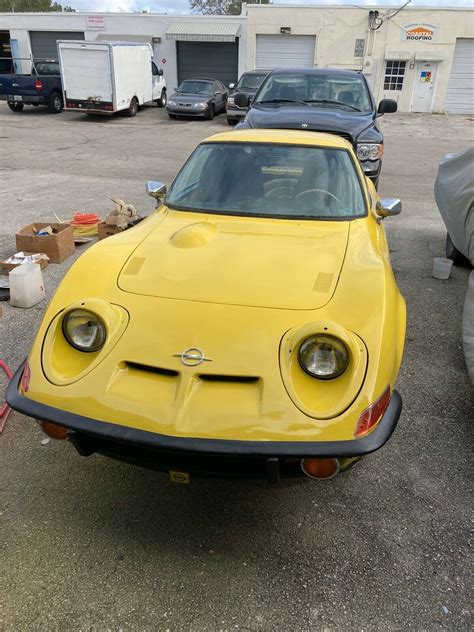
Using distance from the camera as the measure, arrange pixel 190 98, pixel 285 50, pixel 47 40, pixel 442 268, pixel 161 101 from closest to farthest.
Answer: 1. pixel 442 268
2. pixel 190 98
3. pixel 161 101
4. pixel 285 50
5. pixel 47 40

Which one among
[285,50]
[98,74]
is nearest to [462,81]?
[285,50]

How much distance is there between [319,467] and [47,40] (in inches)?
1268

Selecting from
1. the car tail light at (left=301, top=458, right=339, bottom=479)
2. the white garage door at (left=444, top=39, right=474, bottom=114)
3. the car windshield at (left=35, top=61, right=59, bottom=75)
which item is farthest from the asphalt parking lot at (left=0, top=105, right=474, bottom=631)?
the white garage door at (left=444, top=39, right=474, bottom=114)

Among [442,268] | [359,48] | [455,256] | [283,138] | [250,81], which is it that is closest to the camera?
[283,138]

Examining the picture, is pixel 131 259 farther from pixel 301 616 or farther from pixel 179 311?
pixel 301 616

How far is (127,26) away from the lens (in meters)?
26.2

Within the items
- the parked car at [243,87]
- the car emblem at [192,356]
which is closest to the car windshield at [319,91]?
the car emblem at [192,356]

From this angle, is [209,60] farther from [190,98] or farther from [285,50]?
[190,98]

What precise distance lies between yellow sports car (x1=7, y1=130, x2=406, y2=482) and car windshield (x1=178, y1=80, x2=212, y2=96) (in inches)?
728

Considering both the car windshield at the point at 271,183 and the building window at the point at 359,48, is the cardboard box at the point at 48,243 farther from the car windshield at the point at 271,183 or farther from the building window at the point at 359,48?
the building window at the point at 359,48

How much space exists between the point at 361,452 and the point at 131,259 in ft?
5.41

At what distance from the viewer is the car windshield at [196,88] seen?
19656 millimetres

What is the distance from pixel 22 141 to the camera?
45.7 feet

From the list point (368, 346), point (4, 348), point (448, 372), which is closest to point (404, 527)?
point (368, 346)
